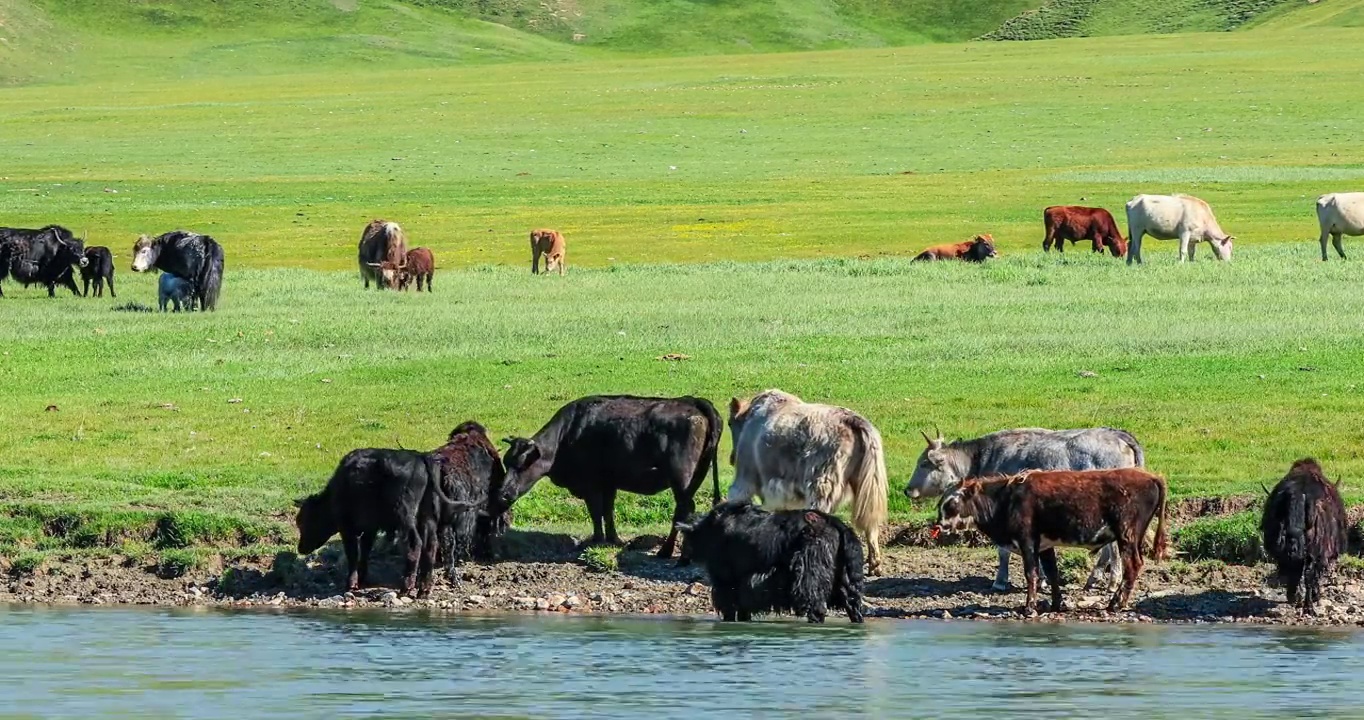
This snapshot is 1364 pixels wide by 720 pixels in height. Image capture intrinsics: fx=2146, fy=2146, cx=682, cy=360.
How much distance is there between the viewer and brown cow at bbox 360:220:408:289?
34.0 meters

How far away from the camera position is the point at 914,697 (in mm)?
10867

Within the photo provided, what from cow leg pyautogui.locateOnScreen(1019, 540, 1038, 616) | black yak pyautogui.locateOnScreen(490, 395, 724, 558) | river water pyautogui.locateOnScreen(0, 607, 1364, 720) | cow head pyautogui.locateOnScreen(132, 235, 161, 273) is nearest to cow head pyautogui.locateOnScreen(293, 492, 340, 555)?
river water pyautogui.locateOnScreen(0, 607, 1364, 720)

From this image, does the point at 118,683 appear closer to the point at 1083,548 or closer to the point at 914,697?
the point at 914,697

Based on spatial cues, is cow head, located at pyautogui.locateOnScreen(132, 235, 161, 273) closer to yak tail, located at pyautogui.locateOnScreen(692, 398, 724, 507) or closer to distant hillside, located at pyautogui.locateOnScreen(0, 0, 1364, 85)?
yak tail, located at pyautogui.locateOnScreen(692, 398, 724, 507)

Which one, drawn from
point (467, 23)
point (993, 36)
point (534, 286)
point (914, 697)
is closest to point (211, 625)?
point (914, 697)

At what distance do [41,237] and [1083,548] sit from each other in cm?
2268

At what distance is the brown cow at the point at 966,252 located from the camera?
1412 inches

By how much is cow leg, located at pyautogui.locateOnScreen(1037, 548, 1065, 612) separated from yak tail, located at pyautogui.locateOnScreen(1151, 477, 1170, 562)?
69 centimetres

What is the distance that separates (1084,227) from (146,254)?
56.1 feet

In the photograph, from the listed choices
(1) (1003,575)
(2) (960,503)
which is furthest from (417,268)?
(2) (960,503)

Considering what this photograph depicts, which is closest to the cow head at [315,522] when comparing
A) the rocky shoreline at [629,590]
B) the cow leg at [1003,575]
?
the rocky shoreline at [629,590]

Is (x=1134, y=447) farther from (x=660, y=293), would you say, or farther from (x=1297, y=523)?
(x=660, y=293)

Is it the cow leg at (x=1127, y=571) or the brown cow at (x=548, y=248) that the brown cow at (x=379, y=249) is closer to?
the brown cow at (x=548, y=248)

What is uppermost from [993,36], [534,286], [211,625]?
A: [993,36]
